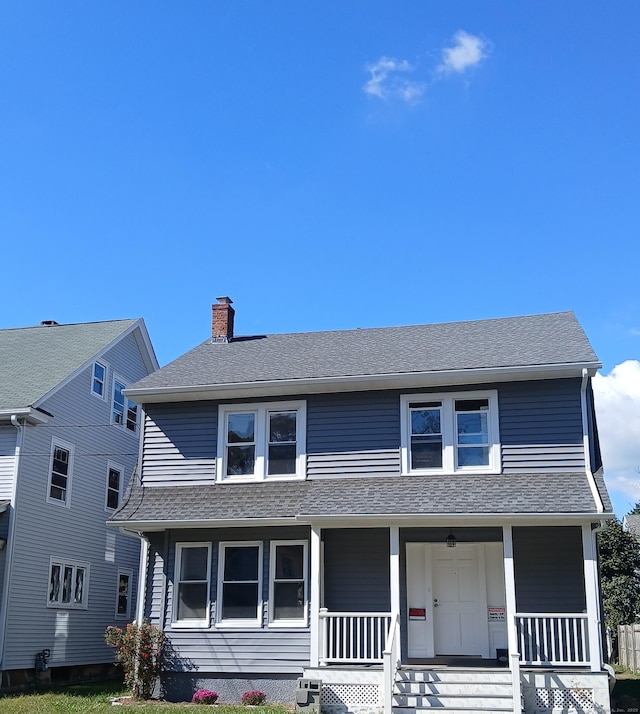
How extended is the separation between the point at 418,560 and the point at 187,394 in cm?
552

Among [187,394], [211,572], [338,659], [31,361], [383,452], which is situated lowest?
[338,659]

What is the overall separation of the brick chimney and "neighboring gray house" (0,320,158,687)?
9.94 ft

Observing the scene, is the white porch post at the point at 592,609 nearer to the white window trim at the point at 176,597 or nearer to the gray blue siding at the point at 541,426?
the gray blue siding at the point at 541,426

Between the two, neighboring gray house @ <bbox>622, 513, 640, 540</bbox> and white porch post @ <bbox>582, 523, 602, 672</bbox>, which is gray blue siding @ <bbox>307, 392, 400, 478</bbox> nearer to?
white porch post @ <bbox>582, 523, 602, 672</bbox>

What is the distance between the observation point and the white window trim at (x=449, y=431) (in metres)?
15.3

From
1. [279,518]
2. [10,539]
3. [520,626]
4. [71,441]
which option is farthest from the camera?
[71,441]

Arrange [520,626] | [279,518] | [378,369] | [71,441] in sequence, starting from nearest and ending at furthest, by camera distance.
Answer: [520,626], [279,518], [378,369], [71,441]

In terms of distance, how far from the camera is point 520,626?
1375cm

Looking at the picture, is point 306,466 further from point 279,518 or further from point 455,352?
point 455,352

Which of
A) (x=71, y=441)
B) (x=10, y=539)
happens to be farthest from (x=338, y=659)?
(x=71, y=441)

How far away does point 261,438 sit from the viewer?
16500mm

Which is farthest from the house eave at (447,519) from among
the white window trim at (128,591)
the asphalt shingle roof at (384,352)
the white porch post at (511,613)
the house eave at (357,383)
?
the white window trim at (128,591)

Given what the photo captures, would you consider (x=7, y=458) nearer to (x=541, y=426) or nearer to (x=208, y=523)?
(x=208, y=523)

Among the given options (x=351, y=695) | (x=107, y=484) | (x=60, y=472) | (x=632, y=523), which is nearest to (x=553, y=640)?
(x=351, y=695)
